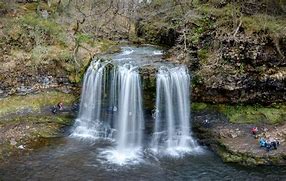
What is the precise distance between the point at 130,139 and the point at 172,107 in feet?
9.68

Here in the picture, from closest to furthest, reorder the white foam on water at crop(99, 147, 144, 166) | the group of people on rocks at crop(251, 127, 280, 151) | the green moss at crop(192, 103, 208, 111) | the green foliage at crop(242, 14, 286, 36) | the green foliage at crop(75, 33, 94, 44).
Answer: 1. the white foam on water at crop(99, 147, 144, 166)
2. the group of people on rocks at crop(251, 127, 280, 151)
3. the green foliage at crop(242, 14, 286, 36)
4. the green moss at crop(192, 103, 208, 111)
5. the green foliage at crop(75, 33, 94, 44)

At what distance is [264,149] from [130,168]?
6812mm

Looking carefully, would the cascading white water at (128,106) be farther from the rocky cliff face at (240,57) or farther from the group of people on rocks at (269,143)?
the group of people on rocks at (269,143)

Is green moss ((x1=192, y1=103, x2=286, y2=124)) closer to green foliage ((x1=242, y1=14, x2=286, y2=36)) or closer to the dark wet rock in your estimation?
the dark wet rock

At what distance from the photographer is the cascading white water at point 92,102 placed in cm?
2291

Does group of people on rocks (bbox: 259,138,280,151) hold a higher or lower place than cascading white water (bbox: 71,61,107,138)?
lower

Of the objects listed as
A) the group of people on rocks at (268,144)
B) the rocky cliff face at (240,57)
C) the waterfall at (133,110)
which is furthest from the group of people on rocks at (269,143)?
the waterfall at (133,110)

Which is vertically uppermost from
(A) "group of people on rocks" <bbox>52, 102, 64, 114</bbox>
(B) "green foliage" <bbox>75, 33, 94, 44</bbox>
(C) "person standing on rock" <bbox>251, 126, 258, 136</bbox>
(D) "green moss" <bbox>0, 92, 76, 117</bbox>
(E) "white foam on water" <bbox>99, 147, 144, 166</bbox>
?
(B) "green foliage" <bbox>75, 33, 94, 44</bbox>

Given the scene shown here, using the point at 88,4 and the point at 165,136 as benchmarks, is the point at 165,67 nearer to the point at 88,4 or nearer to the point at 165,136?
the point at 165,136

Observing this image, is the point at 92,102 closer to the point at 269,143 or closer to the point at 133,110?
the point at 133,110

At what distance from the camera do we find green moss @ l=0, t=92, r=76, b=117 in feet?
74.3

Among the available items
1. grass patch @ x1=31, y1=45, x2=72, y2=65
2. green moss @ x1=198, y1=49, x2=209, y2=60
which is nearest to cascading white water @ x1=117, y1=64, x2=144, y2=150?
green moss @ x1=198, y1=49, x2=209, y2=60

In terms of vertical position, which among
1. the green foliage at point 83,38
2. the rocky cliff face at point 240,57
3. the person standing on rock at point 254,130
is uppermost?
the green foliage at point 83,38

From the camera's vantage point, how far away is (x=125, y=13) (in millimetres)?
33125
